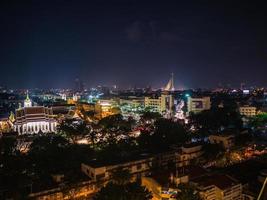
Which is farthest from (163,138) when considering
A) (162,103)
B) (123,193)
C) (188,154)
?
(162,103)

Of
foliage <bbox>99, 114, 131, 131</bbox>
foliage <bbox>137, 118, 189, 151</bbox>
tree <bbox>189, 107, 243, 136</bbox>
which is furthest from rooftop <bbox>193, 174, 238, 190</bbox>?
tree <bbox>189, 107, 243, 136</bbox>

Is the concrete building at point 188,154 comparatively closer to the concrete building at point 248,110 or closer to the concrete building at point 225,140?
the concrete building at point 225,140

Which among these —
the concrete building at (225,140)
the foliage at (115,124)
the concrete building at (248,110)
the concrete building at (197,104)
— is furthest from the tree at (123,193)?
the concrete building at (248,110)

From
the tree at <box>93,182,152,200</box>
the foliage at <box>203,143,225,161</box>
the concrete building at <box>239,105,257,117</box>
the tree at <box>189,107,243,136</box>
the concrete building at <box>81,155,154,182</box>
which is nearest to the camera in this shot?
the tree at <box>93,182,152,200</box>

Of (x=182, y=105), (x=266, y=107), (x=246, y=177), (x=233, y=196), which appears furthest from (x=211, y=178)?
(x=266, y=107)

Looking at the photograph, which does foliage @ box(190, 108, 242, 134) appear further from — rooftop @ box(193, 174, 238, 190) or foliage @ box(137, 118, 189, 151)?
rooftop @ box(193, 174, 238, 190)

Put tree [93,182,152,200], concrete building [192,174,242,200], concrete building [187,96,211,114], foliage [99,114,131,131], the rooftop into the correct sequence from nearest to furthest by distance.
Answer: tree [93,182,152,200]
concrete building [192,174,242,200]
the rooftop
foliage [99,114,131,131]
concrete building [187,96,211,114]

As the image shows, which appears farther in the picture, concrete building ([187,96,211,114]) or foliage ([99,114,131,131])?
concrete building ([187,96,211,114])

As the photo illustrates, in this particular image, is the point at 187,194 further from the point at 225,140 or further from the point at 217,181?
the point at 225,140
